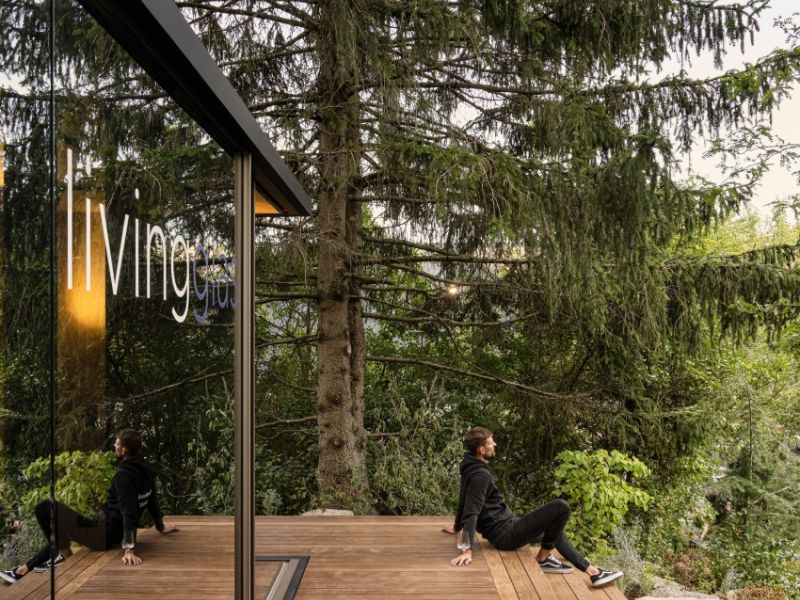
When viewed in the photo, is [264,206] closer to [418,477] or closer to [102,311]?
[102,311]

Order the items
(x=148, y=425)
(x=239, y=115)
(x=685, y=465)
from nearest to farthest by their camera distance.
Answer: (x=148, y=425), (x=239, y=115), (x=685, y=465)

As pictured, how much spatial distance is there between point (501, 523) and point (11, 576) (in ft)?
10.7

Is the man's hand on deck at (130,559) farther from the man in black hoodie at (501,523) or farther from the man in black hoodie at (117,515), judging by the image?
the man in black hoodie at (501,523)

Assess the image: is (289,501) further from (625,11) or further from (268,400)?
(625,11)

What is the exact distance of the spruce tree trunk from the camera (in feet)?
17.7

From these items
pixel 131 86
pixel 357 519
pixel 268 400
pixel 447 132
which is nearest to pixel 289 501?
pixel 268 400

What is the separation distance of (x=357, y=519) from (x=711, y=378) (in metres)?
6.26

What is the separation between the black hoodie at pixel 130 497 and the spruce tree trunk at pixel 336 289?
13.6 ft

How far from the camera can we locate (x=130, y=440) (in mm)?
1239

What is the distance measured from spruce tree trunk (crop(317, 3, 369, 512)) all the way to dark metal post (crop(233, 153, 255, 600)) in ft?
9.23

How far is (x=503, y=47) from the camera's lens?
5875 millimetres

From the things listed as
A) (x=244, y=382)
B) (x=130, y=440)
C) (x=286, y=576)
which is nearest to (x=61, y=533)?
(x=130, y=440)

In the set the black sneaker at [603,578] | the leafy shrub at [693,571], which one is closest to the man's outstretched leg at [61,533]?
the black sneaker at [603,578]

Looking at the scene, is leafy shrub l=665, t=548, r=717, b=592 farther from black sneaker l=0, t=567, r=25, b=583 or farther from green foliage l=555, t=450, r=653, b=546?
black sneaker l=0, t=567, r=25, b=583
